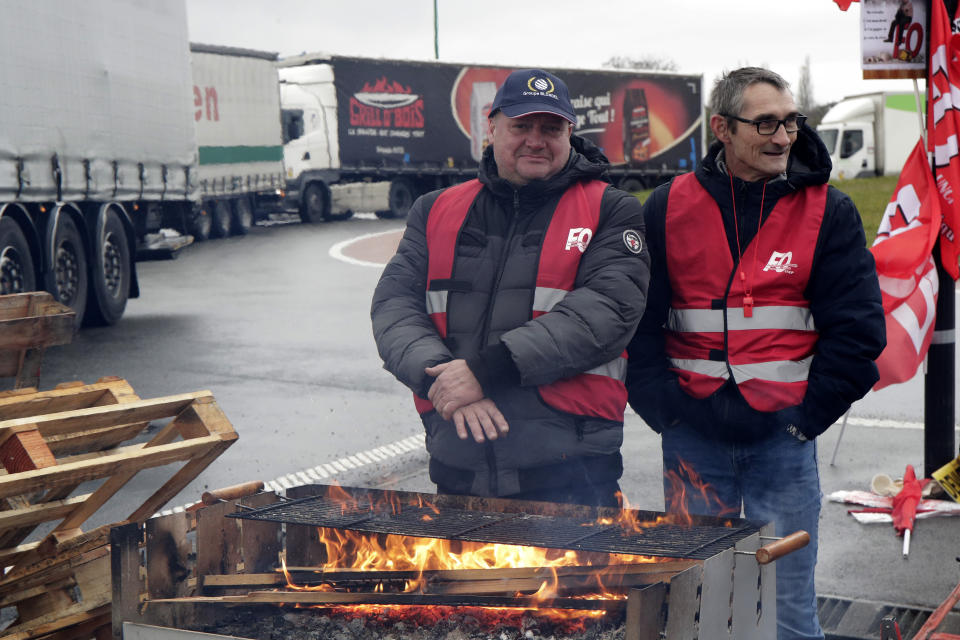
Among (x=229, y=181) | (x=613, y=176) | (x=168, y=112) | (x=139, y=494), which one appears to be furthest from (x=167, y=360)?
(x=613, y=176)

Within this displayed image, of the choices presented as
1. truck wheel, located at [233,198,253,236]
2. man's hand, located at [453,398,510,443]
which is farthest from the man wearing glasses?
truck wheel, located at [233,198,253,236]

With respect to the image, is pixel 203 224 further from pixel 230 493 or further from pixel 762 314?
pixel 762 314

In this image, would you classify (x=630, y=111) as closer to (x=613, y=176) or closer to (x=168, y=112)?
(x=613, y=176)

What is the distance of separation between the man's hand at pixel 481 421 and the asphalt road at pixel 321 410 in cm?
254

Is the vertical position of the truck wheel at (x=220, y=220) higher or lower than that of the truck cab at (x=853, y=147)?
lower

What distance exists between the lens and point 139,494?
6836mm

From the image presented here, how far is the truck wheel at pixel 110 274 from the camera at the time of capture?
13805 mm

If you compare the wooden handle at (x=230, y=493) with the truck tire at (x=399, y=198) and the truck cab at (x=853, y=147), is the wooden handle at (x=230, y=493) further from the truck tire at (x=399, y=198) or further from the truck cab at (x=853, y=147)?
the truck cab at (x=853, y=147)

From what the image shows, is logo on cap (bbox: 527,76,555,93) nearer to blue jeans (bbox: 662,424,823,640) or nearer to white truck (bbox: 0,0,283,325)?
blue jeans (bbox: 662,424,823,640)

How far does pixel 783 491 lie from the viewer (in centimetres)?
356

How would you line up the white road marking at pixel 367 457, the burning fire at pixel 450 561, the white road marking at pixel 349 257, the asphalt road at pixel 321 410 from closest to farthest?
the burning fire at pixel 450 561 < the asphalt road at pixel 321 410 < the white road marking at pixel 367 457 < the white road marking at pixel 349 257

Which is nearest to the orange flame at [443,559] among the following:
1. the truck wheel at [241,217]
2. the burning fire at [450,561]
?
the burning fire at [450,561]

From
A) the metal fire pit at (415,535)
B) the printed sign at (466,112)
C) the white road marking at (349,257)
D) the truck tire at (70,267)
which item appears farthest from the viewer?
the printed sign at (466,112)

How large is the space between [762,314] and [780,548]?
2.95ft
